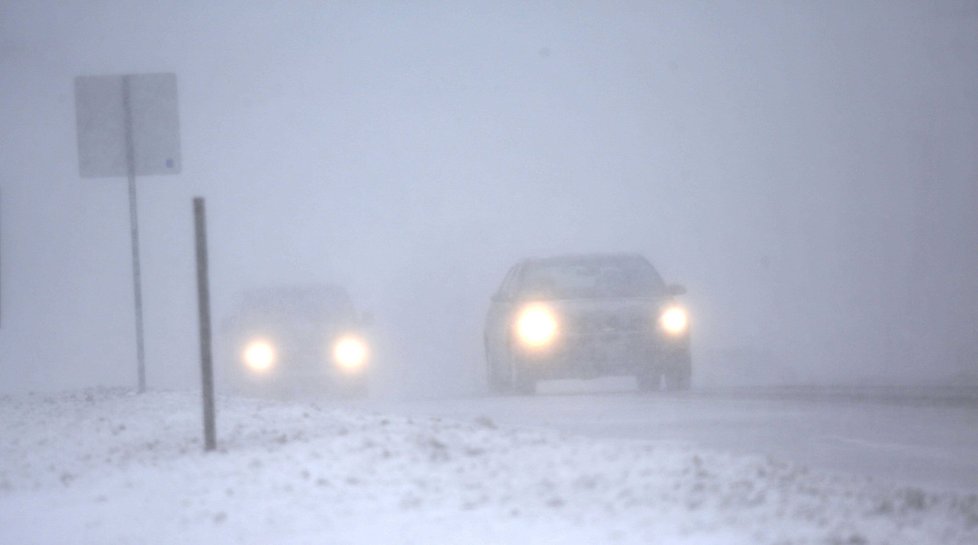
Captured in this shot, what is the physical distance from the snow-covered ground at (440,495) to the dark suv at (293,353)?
1279cm

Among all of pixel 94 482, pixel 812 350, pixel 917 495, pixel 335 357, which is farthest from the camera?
pixel 812 350

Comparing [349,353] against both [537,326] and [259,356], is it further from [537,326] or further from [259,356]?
[537,326]

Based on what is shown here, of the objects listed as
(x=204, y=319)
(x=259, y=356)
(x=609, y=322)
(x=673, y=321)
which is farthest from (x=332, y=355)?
(x=204, y=319)

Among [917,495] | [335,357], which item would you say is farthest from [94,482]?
[335,357]

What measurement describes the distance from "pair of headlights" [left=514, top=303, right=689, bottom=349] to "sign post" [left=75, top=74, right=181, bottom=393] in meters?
5.26

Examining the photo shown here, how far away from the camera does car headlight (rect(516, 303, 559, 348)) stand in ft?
60.7

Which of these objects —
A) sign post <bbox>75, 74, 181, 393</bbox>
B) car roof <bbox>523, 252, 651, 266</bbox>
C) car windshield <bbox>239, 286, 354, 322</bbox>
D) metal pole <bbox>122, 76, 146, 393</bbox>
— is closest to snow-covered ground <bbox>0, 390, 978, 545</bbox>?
metal pole <bbox>122, 76, 146, 393</bbox>

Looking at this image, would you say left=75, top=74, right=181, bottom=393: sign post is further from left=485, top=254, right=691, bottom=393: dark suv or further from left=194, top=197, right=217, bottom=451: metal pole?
left=194, top=197, right=217, bottom=451: metal pole

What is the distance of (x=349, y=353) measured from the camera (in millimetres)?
22391

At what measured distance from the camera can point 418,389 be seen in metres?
36.6

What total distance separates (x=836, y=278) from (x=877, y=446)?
5124 cm

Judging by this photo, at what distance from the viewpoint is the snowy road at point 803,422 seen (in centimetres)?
898

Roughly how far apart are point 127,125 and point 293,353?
8169 mm

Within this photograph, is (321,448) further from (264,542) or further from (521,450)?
(264,542)
